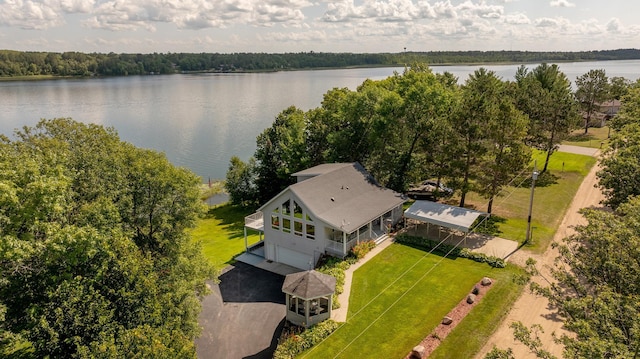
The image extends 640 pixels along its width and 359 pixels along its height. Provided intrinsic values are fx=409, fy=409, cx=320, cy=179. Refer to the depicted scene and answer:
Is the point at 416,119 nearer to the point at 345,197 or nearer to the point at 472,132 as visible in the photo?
the point at 472,132

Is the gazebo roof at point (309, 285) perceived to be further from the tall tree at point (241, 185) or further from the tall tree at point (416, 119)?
the tall tree at point (241, 185)

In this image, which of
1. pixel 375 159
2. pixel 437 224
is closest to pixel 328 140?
pixel 375 159

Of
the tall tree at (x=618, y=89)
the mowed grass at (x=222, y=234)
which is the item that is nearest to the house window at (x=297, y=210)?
the mowed grass at (x=222, y=234)

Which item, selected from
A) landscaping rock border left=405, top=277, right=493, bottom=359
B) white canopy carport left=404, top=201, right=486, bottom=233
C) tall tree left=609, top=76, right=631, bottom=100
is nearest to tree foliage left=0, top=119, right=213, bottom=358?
landscaping rock border left=405, top=277, right=493, bottom=359

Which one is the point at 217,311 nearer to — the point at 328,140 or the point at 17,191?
the point at 17,191

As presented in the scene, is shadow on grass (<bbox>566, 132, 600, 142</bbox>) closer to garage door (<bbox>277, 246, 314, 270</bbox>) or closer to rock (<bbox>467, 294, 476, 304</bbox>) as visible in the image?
rock (<bbox>467, 294, 476, 304</bbox>)
